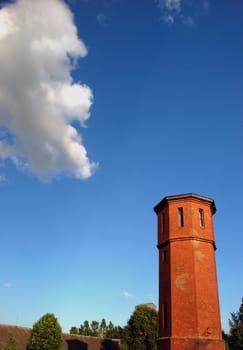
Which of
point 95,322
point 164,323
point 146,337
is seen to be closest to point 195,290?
point 164,323

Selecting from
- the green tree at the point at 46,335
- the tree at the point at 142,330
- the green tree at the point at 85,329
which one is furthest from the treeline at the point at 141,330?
the green tree at the point at 85,329

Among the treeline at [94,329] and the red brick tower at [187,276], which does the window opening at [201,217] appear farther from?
the treeline at [94,329]

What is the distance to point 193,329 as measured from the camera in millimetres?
17359

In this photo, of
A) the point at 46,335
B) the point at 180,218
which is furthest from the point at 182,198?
the point at 46,335

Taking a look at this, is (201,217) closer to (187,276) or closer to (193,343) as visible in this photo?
(187,276)

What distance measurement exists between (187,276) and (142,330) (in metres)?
26.3

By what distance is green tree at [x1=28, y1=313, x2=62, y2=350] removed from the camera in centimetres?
3403

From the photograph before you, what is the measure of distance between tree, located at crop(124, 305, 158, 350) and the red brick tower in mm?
24207

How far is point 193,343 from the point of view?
17000mm

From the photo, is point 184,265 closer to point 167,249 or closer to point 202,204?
point 167,249

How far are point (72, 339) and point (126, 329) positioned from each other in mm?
10492

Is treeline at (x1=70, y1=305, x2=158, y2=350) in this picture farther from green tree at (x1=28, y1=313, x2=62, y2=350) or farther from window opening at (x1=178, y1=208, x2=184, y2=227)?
window opening at (x1=178, y1=208, x2=184, y2=227)

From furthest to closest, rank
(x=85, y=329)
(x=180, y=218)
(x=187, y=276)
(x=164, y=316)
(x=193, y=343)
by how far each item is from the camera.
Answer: (x=85, y=329) < (x=180, y=218) < (x=164, y=316) < (x=187, y=276) < (x=193, y=343)

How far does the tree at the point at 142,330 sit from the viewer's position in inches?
1587
